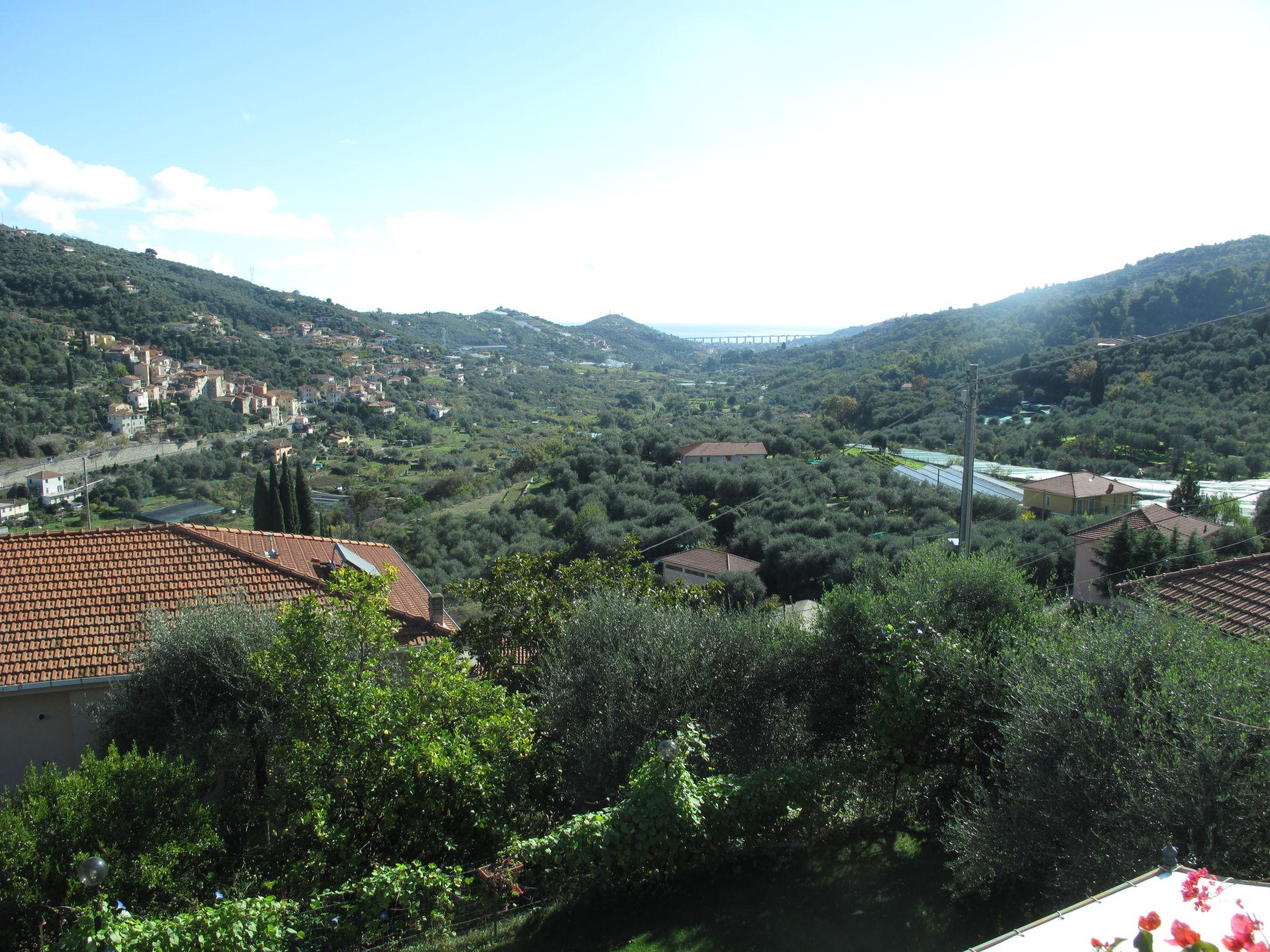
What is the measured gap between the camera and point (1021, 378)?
122 ft

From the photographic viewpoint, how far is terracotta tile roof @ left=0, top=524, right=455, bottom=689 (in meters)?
7.90

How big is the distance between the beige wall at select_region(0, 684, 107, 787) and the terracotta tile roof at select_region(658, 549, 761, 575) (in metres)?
18.4

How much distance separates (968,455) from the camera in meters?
8.41

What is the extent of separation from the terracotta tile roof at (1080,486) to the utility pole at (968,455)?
17.6 meters

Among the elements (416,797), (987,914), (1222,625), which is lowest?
(987,914)

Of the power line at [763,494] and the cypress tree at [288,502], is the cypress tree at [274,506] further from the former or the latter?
the power line at [763,494]

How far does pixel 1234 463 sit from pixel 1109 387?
8987mm

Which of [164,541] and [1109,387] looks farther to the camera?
[1109,387]

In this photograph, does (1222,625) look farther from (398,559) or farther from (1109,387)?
(1109,387)

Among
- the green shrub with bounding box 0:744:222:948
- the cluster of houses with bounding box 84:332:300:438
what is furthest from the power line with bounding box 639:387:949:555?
the cluster of houses with bounding box 84:332:300:438

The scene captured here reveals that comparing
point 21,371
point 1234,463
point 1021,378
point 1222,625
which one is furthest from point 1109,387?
point 21,371

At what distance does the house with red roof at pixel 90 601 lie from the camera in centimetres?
770

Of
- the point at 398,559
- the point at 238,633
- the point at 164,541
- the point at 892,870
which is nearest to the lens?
the point at 892,870

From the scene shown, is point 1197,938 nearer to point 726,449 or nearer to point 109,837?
point 109,837
